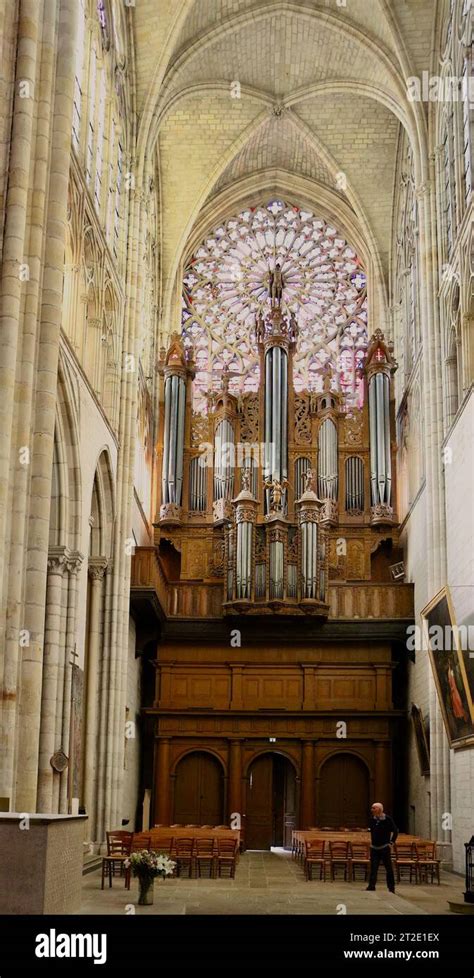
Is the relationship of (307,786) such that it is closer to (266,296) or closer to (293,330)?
(293,330)

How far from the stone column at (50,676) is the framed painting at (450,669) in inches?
250

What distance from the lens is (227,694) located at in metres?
28.1

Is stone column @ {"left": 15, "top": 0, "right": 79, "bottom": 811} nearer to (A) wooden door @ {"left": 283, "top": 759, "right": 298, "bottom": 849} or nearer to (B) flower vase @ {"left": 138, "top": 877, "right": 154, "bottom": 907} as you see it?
(B) flower vase @ {"left": 138, "top": 877, "right": 154, "bottom": 907}

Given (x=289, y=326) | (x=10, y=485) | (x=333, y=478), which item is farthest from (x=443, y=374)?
(x=10, y=485)

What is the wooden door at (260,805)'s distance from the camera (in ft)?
90.4

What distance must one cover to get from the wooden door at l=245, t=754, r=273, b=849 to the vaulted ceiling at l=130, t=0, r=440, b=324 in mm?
14476

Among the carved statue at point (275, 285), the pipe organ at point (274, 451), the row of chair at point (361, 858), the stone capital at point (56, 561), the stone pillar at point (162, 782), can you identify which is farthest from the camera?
the carved statue at point (275, 285)

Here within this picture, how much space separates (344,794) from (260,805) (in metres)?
2.17

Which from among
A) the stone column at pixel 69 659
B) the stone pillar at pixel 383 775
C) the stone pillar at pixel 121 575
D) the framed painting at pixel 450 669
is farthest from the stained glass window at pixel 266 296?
the stone column at pixel 69 659

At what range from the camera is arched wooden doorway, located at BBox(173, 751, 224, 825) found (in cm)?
2761

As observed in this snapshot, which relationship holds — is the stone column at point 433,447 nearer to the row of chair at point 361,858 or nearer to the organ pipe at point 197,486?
the row of chair at point 361,858

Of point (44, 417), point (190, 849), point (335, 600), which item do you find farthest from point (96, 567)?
point (44, 417)

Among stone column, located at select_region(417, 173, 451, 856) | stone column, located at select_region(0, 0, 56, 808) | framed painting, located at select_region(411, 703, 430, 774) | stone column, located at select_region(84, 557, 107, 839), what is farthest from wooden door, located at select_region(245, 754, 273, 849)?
stone column, located at select_region(0, 0, 56, 808)
